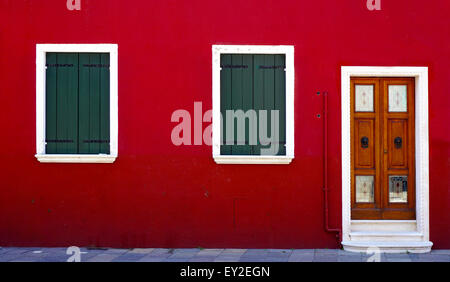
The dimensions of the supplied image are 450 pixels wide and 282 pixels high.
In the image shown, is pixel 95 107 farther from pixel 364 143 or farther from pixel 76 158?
pixel 364 143

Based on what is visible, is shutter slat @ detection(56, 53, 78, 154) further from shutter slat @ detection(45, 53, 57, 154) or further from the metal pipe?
the metal pipe

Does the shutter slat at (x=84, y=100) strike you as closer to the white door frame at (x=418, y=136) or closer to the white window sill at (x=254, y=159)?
the white window sill at (x=254, y=159)

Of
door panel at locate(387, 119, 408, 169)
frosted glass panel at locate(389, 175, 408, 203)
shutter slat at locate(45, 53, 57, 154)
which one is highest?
shutter slat at locate(45, 53, 57, 154)

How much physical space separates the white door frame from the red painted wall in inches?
3.8

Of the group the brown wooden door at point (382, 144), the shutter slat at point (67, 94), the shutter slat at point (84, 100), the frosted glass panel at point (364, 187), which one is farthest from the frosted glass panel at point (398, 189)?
the shutter slat at point (67, 94)

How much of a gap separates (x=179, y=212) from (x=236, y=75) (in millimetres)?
2198

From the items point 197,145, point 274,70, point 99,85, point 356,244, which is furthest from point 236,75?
point 356,244

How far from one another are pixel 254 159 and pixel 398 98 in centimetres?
236

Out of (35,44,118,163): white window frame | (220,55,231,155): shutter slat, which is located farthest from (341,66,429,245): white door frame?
(35,44,118,163): white window frame

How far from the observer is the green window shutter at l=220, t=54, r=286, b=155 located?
32.1 ft

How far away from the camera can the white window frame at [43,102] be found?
9.68 m

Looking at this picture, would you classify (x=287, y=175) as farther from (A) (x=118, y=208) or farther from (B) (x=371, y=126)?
(A) (x=118, y=208)

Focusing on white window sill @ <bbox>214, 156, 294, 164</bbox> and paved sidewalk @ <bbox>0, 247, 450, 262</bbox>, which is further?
white window sill @ <bbox>214, 156, 294, 164</bbox>

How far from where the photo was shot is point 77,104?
9.86 metres
